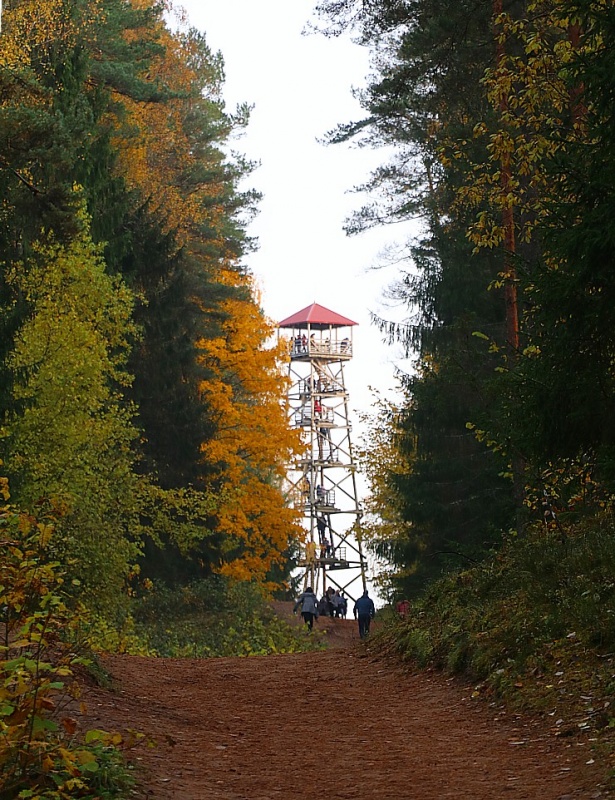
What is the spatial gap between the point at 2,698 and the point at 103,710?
10.2 feet

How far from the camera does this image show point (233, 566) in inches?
1019

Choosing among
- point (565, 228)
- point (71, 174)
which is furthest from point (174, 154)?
point (565, 228)

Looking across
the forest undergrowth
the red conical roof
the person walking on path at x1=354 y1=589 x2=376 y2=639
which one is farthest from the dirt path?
the red conical roof

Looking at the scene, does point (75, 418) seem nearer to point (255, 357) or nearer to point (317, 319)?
point (255, 357)

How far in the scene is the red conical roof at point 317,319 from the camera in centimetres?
4625

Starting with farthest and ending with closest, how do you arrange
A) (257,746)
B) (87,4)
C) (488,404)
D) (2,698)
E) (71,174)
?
(87,4) < (71,174) < (488,404) < (257,746) < (2,698)

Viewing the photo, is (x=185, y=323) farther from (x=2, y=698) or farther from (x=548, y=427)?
(x=2, y=698)

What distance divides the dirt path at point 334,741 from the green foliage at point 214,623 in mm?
9262

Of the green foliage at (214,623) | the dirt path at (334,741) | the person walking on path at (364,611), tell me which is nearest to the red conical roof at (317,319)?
the green foliage at (214,623)

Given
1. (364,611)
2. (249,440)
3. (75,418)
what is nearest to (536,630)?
(75,418)

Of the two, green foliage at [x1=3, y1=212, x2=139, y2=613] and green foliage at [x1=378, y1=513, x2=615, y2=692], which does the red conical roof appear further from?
green foliage at [x1=378, y1=513, x2=615, y2=692]

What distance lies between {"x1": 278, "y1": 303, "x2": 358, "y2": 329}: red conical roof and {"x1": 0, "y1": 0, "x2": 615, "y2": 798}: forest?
32.0 ft

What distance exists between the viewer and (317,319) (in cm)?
4616

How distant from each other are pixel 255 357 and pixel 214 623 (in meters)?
7.64
